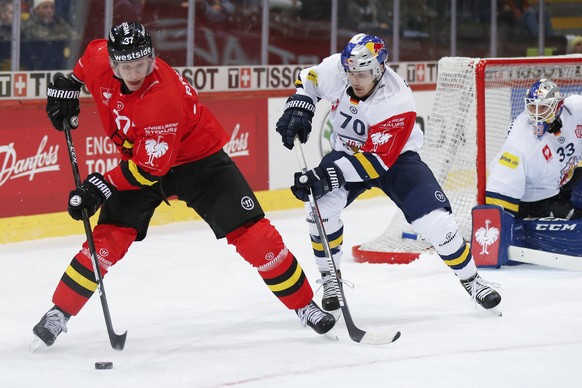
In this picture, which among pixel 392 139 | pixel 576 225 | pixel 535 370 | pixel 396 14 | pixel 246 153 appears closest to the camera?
pixel 535 370

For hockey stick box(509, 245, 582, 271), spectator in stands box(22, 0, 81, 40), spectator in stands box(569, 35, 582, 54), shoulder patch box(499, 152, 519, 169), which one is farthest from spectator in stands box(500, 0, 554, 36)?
hockey stick box(509, 245, 582, 271)

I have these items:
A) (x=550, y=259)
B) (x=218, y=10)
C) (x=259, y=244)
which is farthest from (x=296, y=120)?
(x=218, y=10)

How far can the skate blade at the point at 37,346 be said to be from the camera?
12.9 feet

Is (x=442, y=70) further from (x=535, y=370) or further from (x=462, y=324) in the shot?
(x=535, y=370)

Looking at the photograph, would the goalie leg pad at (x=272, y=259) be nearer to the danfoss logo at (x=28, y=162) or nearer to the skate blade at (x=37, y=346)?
the skate blade at (x=37, y=346)

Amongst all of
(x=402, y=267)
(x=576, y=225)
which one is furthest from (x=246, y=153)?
(x=576, y=225)

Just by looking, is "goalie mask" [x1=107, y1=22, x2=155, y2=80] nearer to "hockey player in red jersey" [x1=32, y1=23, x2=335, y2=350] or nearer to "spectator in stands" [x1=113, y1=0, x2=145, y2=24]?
"hockey player in red jersey" [x1=32, y1=23, x2=335, y2=350]

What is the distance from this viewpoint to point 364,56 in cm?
415

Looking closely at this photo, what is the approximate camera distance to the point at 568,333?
4.26 m

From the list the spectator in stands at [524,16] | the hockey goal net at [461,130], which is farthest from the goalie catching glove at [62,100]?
the spectator in stands at [524,16]

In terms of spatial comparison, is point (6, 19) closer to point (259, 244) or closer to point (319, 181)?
point (319, 181)

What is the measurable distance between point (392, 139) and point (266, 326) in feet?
2.62

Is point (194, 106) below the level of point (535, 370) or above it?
above

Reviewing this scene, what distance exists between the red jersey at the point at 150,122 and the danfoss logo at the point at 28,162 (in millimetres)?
2152
